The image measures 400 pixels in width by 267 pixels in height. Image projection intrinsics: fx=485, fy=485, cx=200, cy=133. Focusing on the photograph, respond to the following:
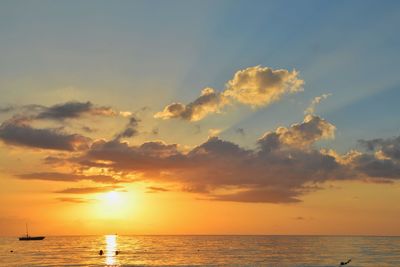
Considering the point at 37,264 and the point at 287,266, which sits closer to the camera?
the point at 287,266

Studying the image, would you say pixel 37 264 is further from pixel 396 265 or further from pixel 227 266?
pixel 396 265

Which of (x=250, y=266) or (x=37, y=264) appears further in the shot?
(x=37, y=264)

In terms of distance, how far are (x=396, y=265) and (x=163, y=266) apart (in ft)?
254

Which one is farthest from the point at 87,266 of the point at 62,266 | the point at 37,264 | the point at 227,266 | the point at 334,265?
the point at 334,265

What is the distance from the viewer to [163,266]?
6383 inches

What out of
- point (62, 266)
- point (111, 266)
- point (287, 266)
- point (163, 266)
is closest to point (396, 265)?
point (287, 266)

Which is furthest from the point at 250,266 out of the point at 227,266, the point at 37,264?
the point at 37,264

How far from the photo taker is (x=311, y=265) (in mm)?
159750

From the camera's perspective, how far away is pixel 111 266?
15938 centimetres

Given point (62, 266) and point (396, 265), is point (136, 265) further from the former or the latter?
point (396, 265)

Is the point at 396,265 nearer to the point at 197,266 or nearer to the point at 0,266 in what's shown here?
the point at 197,266

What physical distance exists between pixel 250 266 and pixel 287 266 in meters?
11.8

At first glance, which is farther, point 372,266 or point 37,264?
point 37,264

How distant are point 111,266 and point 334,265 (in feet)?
241
